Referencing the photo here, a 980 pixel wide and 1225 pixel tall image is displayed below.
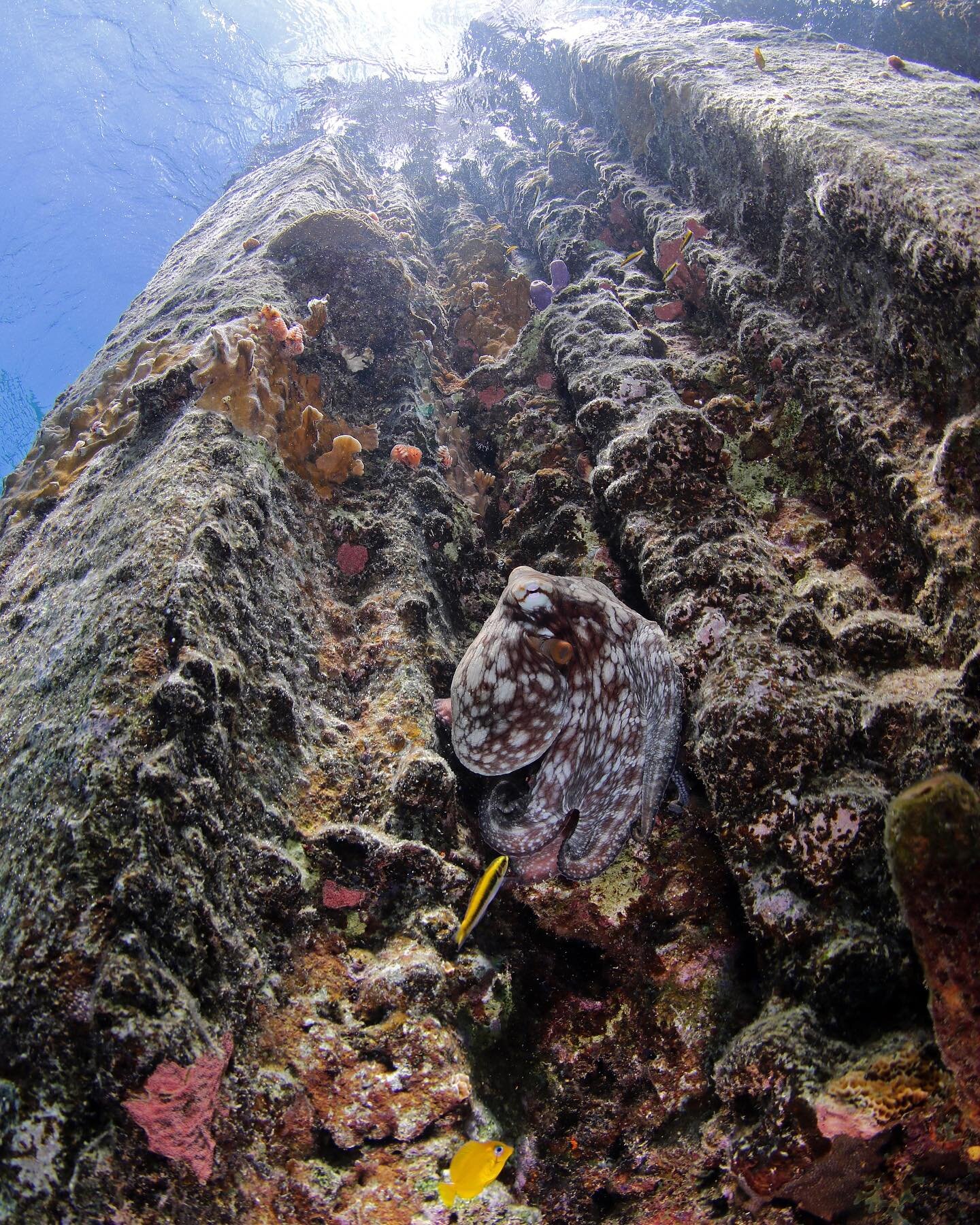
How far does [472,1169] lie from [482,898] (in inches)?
33.1

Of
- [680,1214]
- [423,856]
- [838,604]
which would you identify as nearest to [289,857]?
[423,856]

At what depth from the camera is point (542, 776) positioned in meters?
2.84

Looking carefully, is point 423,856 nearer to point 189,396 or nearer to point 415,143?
point 189,396

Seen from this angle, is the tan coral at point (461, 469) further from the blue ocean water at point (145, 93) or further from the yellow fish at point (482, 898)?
the blue ocean water at point (145, 93)

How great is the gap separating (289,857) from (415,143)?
21413 millimetres

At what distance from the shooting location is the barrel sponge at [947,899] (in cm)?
154

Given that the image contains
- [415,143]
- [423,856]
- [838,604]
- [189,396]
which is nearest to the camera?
[423,856]

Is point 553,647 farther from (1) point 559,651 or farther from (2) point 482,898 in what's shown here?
(2) point 482,898

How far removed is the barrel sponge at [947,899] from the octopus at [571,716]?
120 cm

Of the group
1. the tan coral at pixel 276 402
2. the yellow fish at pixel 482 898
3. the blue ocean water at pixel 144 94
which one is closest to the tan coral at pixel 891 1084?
the yellow fish at pixel 482 898

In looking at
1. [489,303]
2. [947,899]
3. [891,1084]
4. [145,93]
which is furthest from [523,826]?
[145,93]

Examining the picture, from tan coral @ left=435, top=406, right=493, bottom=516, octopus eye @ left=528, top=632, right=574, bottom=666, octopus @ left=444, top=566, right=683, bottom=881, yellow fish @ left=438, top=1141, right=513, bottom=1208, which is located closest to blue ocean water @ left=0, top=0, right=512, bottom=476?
tan coral @ left=435, top=406, right=493, bottom=516

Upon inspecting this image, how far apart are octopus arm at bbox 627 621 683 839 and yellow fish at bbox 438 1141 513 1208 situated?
135cm

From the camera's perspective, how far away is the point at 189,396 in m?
4.16
